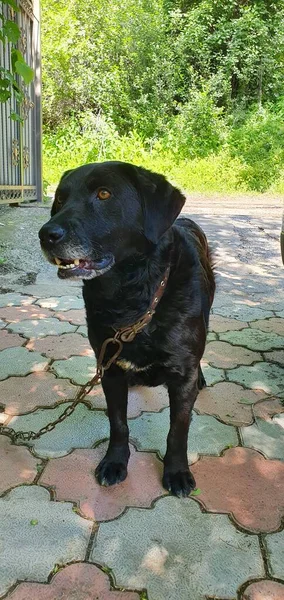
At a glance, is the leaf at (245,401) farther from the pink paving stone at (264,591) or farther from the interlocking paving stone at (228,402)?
the pink paving stone at (264,591)

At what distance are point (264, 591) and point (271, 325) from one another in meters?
2.54

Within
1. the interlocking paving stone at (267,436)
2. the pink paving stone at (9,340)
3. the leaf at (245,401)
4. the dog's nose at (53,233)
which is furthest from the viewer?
the pink paving stone at (9,340)

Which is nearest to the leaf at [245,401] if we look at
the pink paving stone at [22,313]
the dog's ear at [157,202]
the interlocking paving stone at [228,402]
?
the interlocking paving stone at [228,402]

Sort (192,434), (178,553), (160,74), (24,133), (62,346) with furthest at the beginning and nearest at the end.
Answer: (160,74)
(24,133)
(62,346)
(192,434)
(178,553)

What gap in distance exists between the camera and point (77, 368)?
10.3 feet

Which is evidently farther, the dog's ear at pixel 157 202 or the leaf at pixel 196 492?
the leaf at pixel 196 492

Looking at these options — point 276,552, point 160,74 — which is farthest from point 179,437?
point 160,74

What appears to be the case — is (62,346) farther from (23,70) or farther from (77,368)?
(23,70)

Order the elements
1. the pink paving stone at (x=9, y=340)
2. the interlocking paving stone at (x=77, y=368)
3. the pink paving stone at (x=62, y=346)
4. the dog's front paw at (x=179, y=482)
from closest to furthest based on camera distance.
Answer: the dog's front paw at (x=179, y=482) → the interlocking paving stone at (x=77, y=368) → the pink paving stone at (x=62, y=346) → the pink paving stone at (x=9, y=340)

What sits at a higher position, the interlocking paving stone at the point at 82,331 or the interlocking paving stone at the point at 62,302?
the interlocking paving stone at the point at 82,331

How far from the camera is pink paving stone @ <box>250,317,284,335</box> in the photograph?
3.80 meters

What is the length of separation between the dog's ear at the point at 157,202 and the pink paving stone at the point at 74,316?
212 centimetres

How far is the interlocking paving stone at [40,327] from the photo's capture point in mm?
3701

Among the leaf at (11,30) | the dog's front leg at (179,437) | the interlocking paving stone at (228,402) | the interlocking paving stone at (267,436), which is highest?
the leaf at (11,30)
